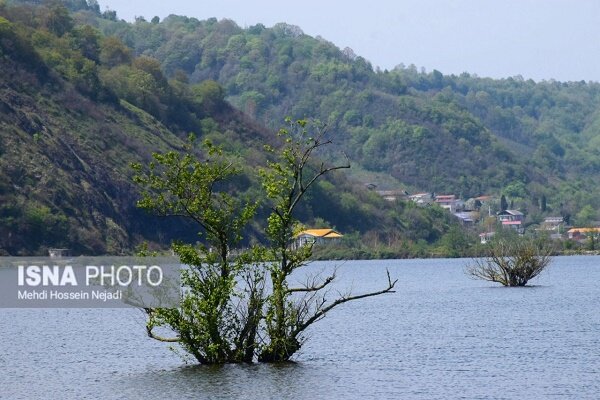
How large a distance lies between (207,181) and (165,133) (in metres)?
137

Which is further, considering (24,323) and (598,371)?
(24,323)

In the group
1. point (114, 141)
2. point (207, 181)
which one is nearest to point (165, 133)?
point (114, 141)

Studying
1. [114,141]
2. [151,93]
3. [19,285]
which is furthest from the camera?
[151,93]

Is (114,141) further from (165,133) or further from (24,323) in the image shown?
(24,323)

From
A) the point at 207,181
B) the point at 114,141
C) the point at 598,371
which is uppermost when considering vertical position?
the point at 114,141

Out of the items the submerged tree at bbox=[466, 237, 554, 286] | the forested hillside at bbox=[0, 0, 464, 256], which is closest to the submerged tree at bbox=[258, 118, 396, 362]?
the submerged tree at bbox=[466, 237, 554, 286]

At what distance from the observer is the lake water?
3756 cm

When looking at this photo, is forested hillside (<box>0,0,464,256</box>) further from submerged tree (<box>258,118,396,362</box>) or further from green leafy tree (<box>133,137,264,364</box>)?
green leafy tree (<box>133,137,264,364</box>)

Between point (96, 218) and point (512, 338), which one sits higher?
point (96, 218)

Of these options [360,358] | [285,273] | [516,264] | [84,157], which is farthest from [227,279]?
[84,157]

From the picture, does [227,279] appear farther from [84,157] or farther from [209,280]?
[84,157]

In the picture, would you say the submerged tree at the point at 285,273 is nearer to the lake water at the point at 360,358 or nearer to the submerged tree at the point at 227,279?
the submerged tree at the point at 227,279

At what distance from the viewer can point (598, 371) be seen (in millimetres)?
41531

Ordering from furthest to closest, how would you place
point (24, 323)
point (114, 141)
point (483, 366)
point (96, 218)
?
point (114, 141)
point (96, 218)
point (24, 323)
point (483, 366)
